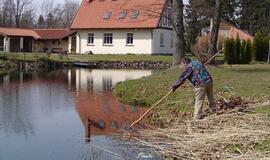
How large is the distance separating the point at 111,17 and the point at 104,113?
136ft

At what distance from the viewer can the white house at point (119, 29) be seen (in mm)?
56656

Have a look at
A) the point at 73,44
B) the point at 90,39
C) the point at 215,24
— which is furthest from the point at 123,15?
the point at 215,24

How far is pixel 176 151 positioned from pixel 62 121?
25.9 ft

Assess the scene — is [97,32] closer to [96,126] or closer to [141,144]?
[96,126]

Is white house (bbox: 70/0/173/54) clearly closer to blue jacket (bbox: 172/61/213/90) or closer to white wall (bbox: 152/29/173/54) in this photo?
white wall (bbox: 152/29/173/54)

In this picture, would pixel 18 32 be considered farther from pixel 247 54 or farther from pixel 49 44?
pixel 247 54

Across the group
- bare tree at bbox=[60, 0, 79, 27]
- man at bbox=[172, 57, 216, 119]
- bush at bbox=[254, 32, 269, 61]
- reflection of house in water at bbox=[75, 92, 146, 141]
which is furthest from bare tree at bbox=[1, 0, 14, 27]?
man at bbox=[172, 57, 216, 119]

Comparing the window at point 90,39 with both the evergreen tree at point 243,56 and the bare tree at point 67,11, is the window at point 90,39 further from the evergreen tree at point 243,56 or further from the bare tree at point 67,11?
the bare tree at point 67,11

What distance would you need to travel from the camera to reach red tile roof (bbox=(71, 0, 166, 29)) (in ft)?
186

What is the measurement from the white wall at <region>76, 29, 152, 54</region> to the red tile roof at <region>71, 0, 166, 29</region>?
79cm

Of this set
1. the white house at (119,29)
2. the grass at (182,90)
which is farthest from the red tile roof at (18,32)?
the grass at (182,90)

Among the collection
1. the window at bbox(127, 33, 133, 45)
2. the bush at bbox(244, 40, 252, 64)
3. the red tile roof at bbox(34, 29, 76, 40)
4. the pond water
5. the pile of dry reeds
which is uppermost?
the red tile roof at bbox(34, 29, 76, 40)

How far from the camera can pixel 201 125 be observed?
1219cm

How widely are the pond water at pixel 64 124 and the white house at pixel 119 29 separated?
94.7 ft
